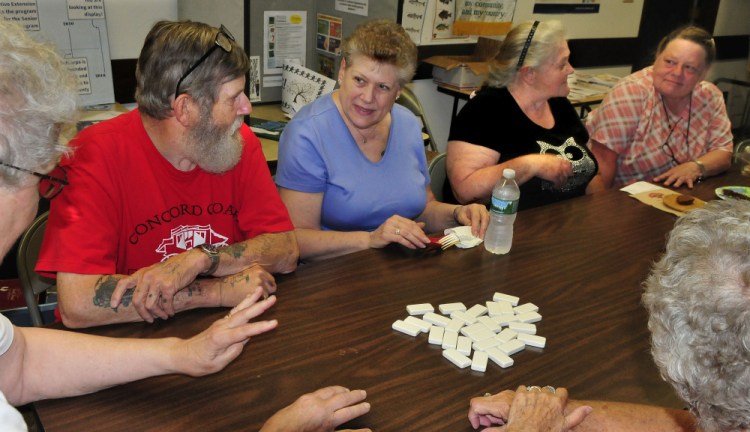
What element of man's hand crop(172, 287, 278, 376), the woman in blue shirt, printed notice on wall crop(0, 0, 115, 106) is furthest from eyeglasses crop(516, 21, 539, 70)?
printed notice on wall crop(0, 0, 115, 106)

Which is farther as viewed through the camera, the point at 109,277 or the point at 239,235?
the point at 239,235

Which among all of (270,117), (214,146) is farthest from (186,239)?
(270,117)

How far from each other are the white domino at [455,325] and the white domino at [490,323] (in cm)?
6

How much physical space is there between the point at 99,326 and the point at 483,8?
159 inches

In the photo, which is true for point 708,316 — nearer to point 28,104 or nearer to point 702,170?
point 28,104

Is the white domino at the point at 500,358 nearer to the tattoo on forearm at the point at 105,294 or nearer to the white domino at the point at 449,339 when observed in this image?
the white domino at the point at 449,339

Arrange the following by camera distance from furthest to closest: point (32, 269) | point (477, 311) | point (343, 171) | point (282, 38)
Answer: point (282, 38) < point (343, 171) < point (32, 269) < point (477, 311)

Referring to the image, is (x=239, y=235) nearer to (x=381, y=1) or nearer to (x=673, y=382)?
(x=673, y=382)

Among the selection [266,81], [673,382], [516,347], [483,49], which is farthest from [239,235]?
[483,49]

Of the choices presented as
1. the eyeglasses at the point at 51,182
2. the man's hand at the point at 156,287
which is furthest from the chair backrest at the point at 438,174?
the eyeglasses at the point at 51,182

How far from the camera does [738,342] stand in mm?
1034

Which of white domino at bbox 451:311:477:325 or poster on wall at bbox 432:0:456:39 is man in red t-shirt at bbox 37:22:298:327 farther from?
poster on wall at bbox 432:0:456:39

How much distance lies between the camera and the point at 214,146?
75.7 inches

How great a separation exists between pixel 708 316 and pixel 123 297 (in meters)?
1.31
